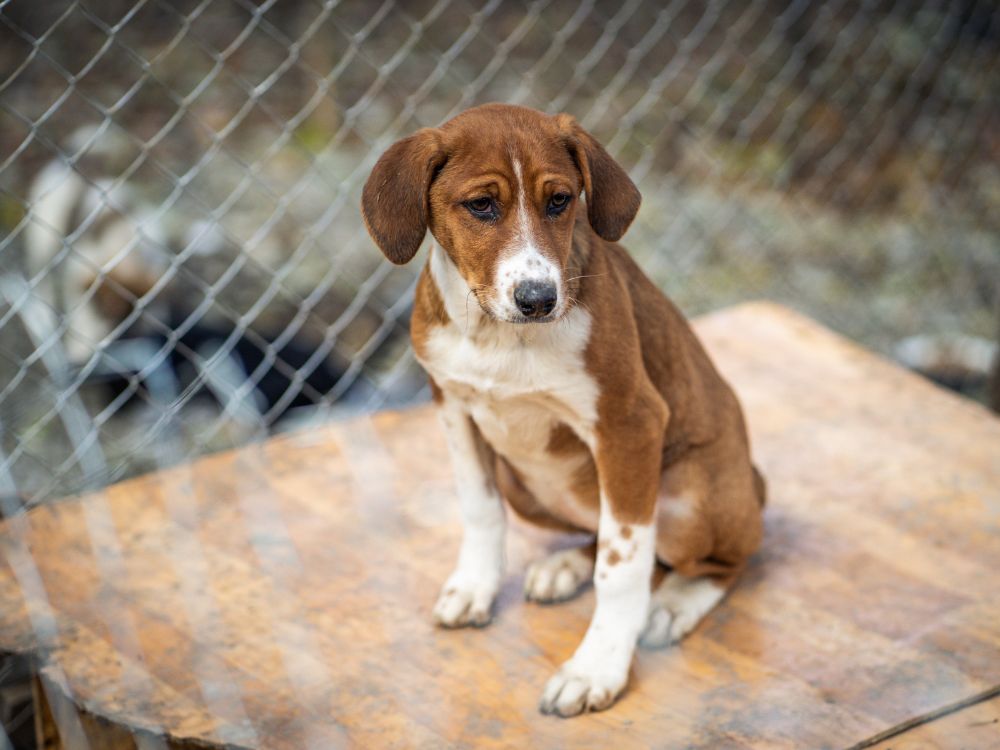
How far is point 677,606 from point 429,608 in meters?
0.57

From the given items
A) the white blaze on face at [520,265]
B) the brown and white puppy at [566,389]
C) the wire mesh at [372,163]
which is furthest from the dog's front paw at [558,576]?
the wire mesh at [372,163]

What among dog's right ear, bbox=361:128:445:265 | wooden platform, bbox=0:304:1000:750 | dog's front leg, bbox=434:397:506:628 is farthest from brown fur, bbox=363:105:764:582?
wooden platform, bbox=0:304:1000:750

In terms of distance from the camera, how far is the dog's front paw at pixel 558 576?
2639 millimetres

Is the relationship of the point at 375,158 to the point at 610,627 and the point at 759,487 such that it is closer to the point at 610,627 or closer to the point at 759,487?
the point at 759,487

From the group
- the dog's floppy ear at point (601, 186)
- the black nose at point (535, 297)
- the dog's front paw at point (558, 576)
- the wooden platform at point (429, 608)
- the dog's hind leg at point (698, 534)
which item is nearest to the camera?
the black nose at point (535, 297)

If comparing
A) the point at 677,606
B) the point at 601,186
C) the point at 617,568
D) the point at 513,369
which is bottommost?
the point at 677,606

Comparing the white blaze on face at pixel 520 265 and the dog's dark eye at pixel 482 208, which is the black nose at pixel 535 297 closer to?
the white blaze on face at pixel 520 265

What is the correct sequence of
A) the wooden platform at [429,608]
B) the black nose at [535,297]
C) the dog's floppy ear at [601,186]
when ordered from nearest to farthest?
1. the black nose at [535,297]
2. the dog's floppy ear at [601,186]
3. the wooden platform at [429,608]

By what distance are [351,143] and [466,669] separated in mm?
4512

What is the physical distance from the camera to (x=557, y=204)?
2.10 m

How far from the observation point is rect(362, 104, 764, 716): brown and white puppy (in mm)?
2066

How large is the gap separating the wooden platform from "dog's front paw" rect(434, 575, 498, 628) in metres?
0.03

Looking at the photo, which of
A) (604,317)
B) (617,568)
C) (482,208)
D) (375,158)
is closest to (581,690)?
(617,568)

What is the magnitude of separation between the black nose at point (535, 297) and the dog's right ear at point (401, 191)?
0.76 feet
